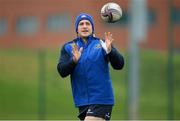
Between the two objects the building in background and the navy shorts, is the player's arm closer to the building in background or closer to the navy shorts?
the navy shorts

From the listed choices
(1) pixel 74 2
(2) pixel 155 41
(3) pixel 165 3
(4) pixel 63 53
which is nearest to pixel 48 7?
(1) pixel 74 2

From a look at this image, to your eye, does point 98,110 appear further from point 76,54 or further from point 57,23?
point 57,23

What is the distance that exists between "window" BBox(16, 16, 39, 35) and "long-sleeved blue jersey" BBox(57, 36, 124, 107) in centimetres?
2110

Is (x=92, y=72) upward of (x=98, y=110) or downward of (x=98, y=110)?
upward

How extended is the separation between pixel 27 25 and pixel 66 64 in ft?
72.6

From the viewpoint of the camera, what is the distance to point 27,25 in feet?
99.9

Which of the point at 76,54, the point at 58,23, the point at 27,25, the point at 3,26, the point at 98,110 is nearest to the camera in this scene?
the point at 76,54

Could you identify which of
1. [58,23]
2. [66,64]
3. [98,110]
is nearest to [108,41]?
[66,64]

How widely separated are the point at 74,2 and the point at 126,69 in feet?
32.8

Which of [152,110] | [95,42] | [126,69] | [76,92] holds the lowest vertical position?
[152,110]

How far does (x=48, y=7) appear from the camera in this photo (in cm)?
2806

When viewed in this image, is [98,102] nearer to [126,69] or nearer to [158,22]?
[126,69]

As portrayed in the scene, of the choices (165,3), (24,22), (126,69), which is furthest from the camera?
(24,22)

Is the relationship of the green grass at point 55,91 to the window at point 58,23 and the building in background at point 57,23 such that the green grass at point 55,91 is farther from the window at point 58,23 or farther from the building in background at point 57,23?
the window at point 58,23
